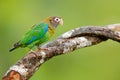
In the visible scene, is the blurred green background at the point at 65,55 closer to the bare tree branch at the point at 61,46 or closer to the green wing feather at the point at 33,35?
the green wing feather at the point at 33,35

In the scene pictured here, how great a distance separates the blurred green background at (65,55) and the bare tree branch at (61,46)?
6.96m

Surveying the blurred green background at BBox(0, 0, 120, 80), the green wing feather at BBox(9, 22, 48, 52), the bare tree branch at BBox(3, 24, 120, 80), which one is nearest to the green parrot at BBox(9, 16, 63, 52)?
the green wing feather at BBox(9, 22, 48, 52)

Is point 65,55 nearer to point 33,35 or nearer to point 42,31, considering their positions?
point 42,31

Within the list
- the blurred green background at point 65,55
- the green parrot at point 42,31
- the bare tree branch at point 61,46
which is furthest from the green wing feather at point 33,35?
the blurred green background at point 65,55

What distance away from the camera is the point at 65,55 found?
1311cm

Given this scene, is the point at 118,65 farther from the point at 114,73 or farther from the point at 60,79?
the point at 60,79

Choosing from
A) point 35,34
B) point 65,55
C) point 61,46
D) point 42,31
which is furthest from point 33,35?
point 65,55

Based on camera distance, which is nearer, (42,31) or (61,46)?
(61,46)

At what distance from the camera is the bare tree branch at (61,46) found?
4453mm

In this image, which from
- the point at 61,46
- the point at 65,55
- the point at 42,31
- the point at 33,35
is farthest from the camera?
the point at 65,55

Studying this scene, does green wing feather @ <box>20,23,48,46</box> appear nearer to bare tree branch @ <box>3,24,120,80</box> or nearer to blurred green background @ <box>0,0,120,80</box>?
bare tree branch @ <box>3,24,120,80</box>

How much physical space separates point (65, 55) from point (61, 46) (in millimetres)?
8317

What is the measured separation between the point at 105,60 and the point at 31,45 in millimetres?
7984

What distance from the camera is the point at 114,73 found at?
1343cm
